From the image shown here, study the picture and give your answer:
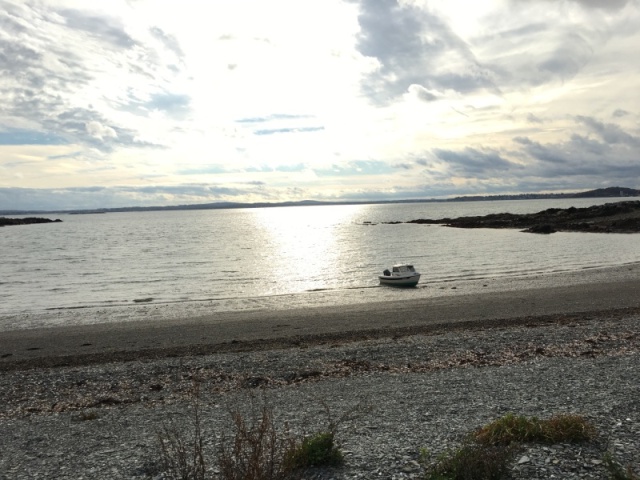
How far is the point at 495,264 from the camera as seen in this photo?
1751 inches

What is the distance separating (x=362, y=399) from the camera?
10836 millimetres

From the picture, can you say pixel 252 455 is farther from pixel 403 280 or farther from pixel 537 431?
pixel 403 280

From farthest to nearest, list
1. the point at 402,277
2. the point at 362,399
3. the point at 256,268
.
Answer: the point at 256,268, the point at 402,277, the point at 362,399

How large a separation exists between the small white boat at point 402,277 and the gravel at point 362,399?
52.7ft

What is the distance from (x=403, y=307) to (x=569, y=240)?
47.6 meters

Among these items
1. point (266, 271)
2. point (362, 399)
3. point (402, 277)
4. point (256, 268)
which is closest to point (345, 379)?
point (362, 399)

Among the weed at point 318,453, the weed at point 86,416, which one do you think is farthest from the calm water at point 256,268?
the weed at point 318,453

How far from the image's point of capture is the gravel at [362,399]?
24.3 feet

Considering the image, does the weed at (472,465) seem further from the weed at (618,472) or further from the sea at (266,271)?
the sea at (266,271)

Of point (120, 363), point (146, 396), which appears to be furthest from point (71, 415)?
point (120, 363)

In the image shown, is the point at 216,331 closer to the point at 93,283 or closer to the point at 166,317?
the point at 166,317

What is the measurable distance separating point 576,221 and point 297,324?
81310 millimetres

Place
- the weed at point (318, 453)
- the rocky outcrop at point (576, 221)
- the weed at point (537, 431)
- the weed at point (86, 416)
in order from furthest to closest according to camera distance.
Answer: the rocky outcrop at point (576, 221) < the weed at point (86, 416) < the weed at point (537, 431) < the weed at point (318, 453)

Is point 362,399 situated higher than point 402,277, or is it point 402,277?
point 362,399
